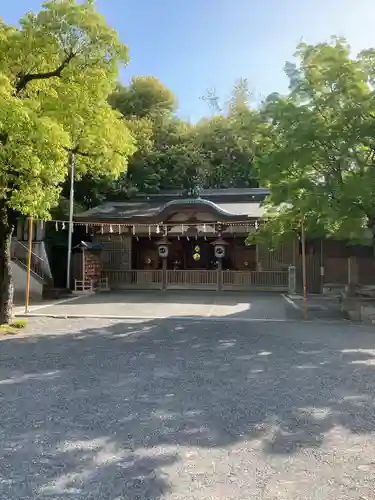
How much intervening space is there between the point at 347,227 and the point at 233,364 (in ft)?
15.6

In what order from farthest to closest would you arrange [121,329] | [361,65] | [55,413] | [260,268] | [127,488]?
[260,268] < [121,329] < [361,65] < [55,413] < [127,488]

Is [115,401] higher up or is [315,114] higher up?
[315,114]

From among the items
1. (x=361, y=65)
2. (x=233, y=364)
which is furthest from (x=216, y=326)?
(x=361, y=65)

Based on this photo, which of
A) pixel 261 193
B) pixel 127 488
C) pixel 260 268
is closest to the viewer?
pixel 127 488

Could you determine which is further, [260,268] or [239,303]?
[260,268]

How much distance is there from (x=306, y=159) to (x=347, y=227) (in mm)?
1821

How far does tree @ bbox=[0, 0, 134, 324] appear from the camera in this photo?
8.34 metres

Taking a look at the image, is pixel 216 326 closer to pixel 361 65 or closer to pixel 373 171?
pixel 373 171

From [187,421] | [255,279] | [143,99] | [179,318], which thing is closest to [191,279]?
[255,279]

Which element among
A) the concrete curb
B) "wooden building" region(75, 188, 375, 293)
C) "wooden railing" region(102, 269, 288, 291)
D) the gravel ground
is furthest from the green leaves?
"wooden railing" region(102, 269, 288, 291)

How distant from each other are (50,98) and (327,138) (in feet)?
20.0

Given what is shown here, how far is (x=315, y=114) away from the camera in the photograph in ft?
32.8

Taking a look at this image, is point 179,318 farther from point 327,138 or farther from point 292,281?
point 292,281

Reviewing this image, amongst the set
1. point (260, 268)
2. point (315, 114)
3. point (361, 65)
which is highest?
point (361, 65)
